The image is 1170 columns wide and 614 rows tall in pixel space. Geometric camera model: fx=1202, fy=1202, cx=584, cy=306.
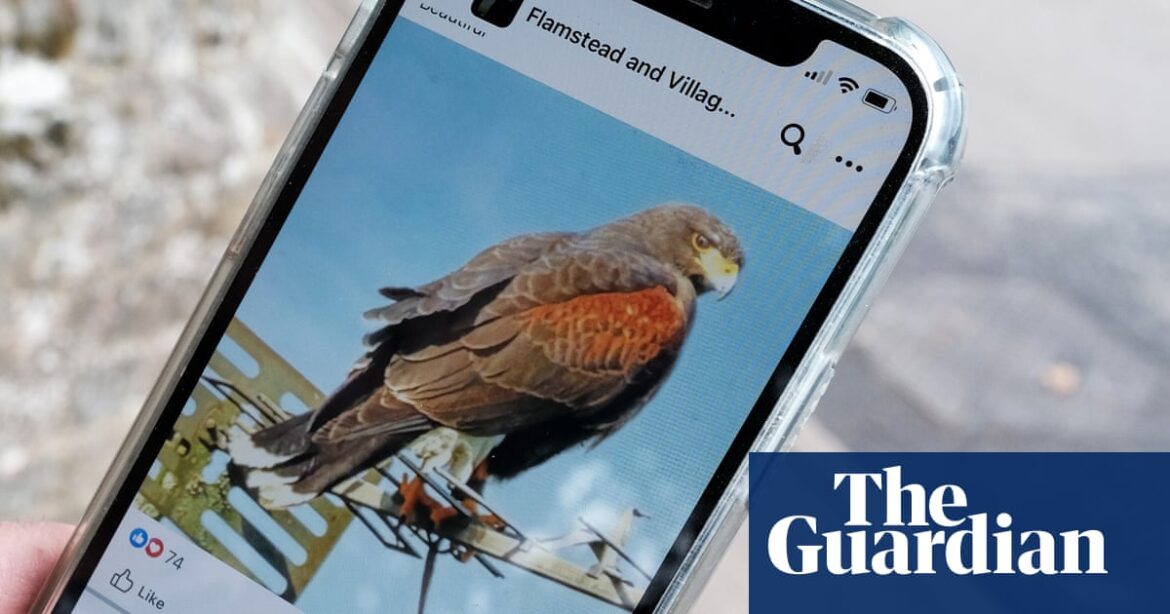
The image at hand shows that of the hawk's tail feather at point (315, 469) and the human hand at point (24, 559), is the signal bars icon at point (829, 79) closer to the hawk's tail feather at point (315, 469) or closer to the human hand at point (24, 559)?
the hawk's tail feather at point (315, 469)

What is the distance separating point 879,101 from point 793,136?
35mm

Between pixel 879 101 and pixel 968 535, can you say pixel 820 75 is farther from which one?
pixel 968 535

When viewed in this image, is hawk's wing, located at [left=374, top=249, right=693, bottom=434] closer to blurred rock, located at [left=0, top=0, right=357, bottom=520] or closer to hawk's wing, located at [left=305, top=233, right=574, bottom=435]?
hawk's wing, located at [left=305, top=233, right=574, bottom=435]

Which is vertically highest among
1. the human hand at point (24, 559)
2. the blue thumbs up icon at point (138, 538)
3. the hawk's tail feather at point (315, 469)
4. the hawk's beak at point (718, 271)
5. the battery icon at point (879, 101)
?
the battery icon at point (879, 101)

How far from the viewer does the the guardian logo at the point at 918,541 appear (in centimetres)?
94

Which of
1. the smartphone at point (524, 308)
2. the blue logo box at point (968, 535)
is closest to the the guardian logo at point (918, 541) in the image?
the blue logo box at point (968, 535)

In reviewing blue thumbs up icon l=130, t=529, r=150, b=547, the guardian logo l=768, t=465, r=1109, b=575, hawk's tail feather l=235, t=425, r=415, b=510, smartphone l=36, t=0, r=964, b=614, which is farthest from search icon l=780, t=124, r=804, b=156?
the guardian logo l=768, t=465, r=1109, b=575

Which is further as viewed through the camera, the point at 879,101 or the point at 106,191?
the point at 106,191

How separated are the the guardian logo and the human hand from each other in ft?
1.67

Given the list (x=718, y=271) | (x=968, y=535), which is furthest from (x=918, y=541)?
(x=718, y=271)

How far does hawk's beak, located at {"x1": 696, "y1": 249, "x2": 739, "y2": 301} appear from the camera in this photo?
0.46 meters

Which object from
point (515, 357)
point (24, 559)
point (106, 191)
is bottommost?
point (24, 559)

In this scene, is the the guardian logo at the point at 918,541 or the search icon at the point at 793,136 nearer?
the search icon at the point at 793,136

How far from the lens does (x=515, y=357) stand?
0.48 metres
